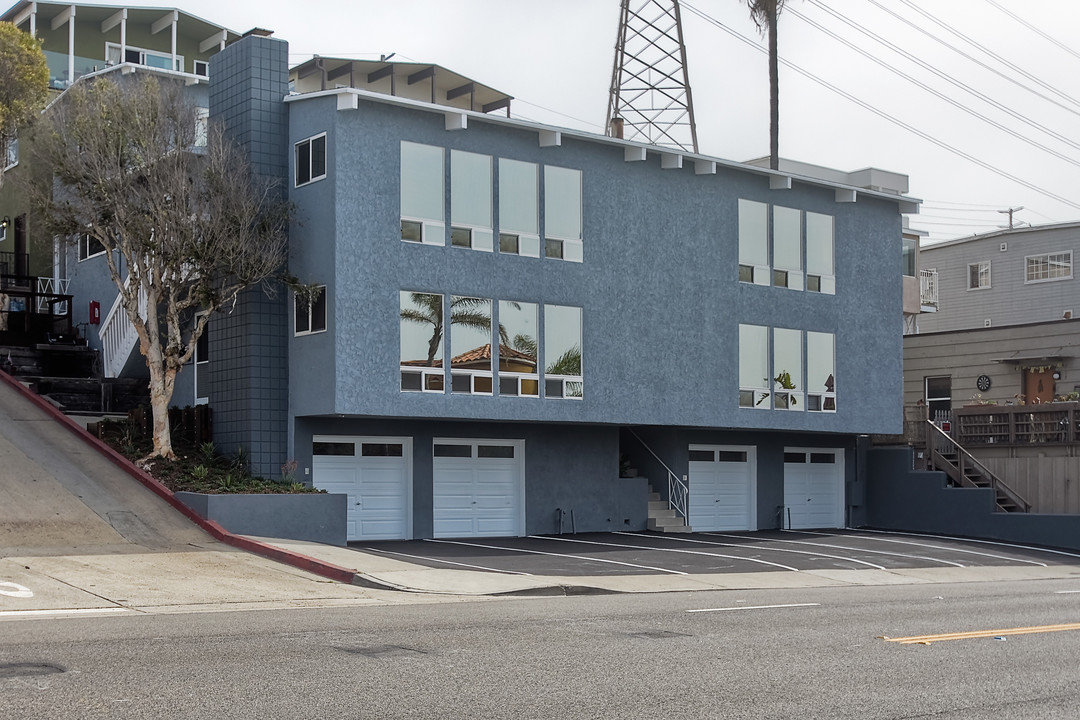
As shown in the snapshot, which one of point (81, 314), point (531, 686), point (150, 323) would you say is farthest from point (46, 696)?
point (81, 314)

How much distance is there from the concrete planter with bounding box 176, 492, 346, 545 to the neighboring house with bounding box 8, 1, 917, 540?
6.31 ft

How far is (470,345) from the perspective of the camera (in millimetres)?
25938

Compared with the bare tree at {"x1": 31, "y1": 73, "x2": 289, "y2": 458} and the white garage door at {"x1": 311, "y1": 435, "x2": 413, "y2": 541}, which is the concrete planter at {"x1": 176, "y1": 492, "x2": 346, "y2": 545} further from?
the bare tree at {"x1": 31, "y1": 73, "x2": 289, "y2": 458}

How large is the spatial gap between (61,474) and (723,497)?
16781 millimetres

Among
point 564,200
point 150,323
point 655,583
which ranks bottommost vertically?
point 655,583

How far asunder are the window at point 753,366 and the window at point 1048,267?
18.2m

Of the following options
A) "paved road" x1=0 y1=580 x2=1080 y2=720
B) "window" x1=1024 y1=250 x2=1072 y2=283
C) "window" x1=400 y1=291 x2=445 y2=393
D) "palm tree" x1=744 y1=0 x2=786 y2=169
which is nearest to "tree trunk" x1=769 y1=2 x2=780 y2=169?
"palm tree" x1=744 y1=0 x2=786 y2=169

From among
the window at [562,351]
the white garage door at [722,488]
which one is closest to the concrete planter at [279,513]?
the window at [562,351]

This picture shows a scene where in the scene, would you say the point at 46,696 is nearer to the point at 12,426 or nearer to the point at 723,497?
the point at 12,426

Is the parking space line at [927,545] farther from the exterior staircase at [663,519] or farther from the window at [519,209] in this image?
the window at [519,209]

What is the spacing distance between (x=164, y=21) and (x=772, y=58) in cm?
2426

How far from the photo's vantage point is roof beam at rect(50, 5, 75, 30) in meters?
47.8

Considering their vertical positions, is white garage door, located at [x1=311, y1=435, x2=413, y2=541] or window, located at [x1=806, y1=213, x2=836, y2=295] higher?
window, located at [x1=806, y1=213, x2=836, y2=295]

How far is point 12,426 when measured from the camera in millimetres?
24922
